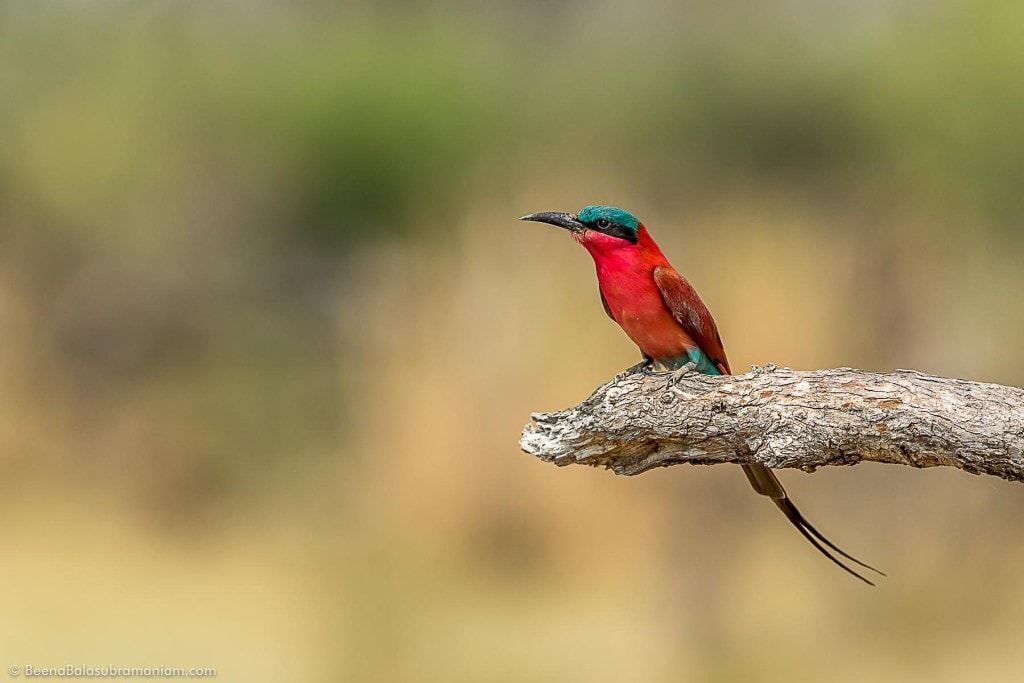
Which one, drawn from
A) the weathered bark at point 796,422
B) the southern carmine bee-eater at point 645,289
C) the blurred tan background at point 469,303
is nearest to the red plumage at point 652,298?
the southern carmine bee-eater at point 645,289

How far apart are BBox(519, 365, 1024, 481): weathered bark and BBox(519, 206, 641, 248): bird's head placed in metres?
0.33

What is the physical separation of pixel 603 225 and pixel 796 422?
20.6 inches

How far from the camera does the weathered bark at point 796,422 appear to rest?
4.53 ft

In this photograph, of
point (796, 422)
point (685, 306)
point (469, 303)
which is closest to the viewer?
point (796, 422)

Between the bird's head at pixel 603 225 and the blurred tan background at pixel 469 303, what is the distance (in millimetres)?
2547

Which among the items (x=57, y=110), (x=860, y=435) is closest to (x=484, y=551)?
(x=57, y=110)

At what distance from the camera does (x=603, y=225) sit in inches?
71.2

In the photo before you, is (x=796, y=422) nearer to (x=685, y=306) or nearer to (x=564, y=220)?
(x=685, y=306)

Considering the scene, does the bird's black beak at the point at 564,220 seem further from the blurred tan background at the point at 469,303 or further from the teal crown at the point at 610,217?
the blurred tan background at the point at 469,303

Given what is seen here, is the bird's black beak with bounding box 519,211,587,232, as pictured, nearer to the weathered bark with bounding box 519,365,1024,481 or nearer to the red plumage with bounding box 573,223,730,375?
the red plumage with bounding box 573,223,730,375

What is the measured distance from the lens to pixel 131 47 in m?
5.63

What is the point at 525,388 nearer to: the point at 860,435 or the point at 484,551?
the point at 484,551

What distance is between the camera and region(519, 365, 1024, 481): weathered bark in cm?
138

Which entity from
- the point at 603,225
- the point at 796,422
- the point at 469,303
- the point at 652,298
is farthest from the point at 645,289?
the point at 469,303
